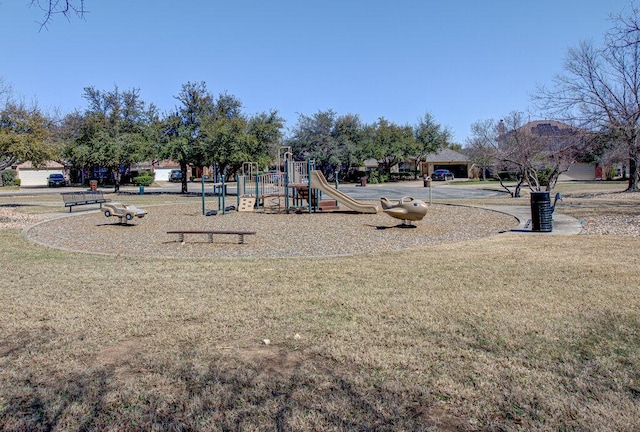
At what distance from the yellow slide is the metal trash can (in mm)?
7433

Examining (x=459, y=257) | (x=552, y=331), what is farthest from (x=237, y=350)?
(x=459, y=257)

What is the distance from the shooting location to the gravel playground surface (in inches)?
421

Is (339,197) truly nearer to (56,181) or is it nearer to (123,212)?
(123,212)

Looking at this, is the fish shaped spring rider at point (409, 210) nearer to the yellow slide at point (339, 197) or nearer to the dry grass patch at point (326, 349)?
the yellow slide at point (339, 197)

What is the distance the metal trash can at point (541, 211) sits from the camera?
12.4 metres

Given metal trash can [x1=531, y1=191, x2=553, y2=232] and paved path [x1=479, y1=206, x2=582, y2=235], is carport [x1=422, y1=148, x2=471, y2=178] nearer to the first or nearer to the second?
paved path [x1=479, y1=206, x2=582, y2=235]

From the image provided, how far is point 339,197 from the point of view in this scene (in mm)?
19750

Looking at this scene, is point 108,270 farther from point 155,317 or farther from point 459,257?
point 459,257

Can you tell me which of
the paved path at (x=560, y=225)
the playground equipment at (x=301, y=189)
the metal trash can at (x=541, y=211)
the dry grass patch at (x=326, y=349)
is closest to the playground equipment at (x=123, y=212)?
the playground equipment at (x=301, y=189)

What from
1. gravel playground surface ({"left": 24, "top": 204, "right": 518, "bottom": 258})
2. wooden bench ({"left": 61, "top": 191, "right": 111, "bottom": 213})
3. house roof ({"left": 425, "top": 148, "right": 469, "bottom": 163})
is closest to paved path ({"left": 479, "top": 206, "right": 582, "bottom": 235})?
gravel playground surface ({"left": 24, "top": 204, "right": 518, "bottom": 258})

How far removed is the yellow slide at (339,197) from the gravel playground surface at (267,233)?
0.49 m

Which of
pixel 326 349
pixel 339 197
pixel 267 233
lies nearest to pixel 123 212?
pixel 267 233

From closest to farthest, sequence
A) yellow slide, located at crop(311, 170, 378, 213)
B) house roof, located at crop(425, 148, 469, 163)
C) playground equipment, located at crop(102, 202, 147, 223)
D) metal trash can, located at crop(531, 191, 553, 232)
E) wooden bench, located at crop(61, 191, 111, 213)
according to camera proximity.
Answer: metal trash can, located at crop(531, 191, 553, 232) < playground equipment, located at crop(102, 202, 147, 223) < yellow slide, located at crop(311, 170, 378, 213) < wooden bench, located at crop(61, 191, 111, 213) < house roof, located at crop(425, 148, 469, 163)

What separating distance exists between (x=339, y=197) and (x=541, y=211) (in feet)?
28.7
